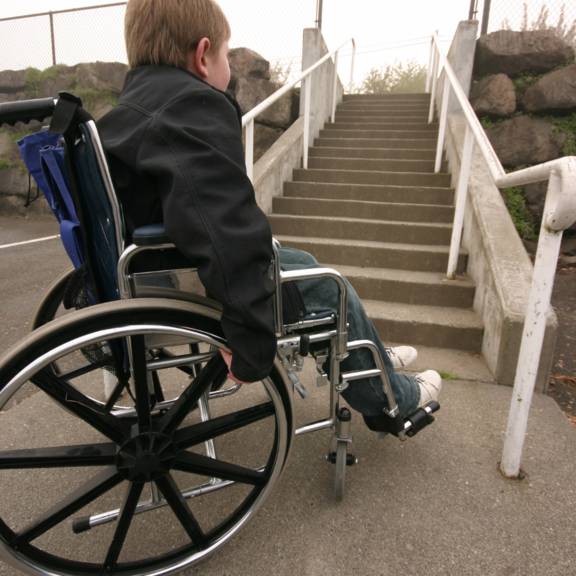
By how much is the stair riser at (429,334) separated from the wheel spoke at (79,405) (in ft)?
6.15

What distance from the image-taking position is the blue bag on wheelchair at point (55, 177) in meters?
0.99

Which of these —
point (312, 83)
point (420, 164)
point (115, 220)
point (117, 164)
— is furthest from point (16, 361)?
point (312, 83)

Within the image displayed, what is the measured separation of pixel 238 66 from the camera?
711cm

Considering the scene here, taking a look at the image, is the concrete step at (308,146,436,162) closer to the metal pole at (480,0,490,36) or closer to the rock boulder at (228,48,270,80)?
the metal pole at (480,0,490,36)

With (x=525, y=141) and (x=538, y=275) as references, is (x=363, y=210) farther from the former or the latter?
(x=525, y=141)

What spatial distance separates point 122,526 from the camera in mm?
1099

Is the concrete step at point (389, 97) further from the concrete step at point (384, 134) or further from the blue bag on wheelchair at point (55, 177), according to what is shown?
the blue bag on wheelchair at point (55, 177)

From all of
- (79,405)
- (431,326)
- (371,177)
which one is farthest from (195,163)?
(371,177)

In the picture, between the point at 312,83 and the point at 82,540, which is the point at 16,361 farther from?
the point at 312,83

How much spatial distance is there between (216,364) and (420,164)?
397cm

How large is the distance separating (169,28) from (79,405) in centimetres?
99

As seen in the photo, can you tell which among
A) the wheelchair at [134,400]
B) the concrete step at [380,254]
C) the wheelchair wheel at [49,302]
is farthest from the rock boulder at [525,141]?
the wheelchair wheel at [49,302]

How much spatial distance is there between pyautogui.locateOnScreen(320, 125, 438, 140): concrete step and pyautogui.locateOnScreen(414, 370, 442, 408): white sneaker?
13.8 ft

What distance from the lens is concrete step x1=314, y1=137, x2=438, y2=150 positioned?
4.85 meters
